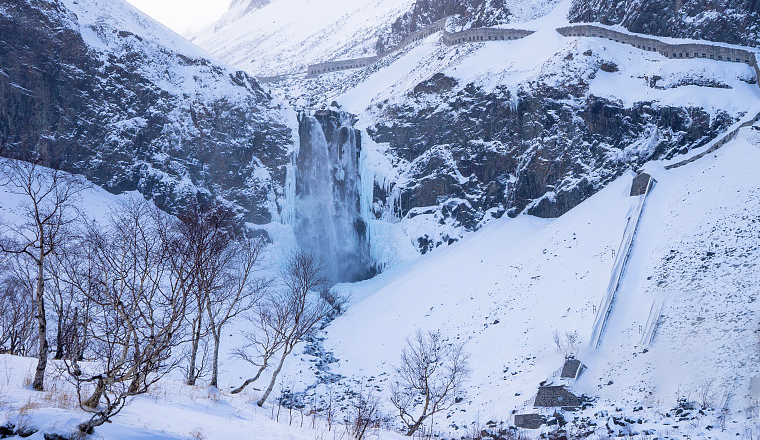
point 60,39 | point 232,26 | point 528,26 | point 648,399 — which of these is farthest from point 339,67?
point 232,26

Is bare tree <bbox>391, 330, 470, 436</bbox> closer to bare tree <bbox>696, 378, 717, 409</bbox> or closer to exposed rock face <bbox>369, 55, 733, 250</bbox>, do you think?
bare tree <bbox>696, 378, 717, 409</bbox>

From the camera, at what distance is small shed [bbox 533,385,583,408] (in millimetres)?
27047

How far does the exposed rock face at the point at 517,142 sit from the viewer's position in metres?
52.5

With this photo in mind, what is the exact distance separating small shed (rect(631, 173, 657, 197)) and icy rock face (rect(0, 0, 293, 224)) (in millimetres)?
33316

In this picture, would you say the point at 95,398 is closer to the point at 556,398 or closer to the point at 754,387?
the point at 556,398

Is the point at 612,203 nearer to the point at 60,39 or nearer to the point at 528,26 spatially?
the point at 528,26

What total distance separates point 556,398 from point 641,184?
80.3 ft

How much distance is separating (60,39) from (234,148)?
65.2 feet

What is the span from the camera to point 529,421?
2550 centimetres

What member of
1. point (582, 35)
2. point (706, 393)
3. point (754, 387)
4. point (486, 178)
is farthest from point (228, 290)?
point (582, 35)

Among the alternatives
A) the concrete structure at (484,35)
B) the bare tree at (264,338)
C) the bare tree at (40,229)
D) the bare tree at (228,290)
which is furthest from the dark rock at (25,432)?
the concrete structure at (484,35)

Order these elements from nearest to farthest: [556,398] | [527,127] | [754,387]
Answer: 1. [754,387]
2. [556,398]
3. [527,127]

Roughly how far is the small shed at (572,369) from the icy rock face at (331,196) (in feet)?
103

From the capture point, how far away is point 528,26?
78062mm
